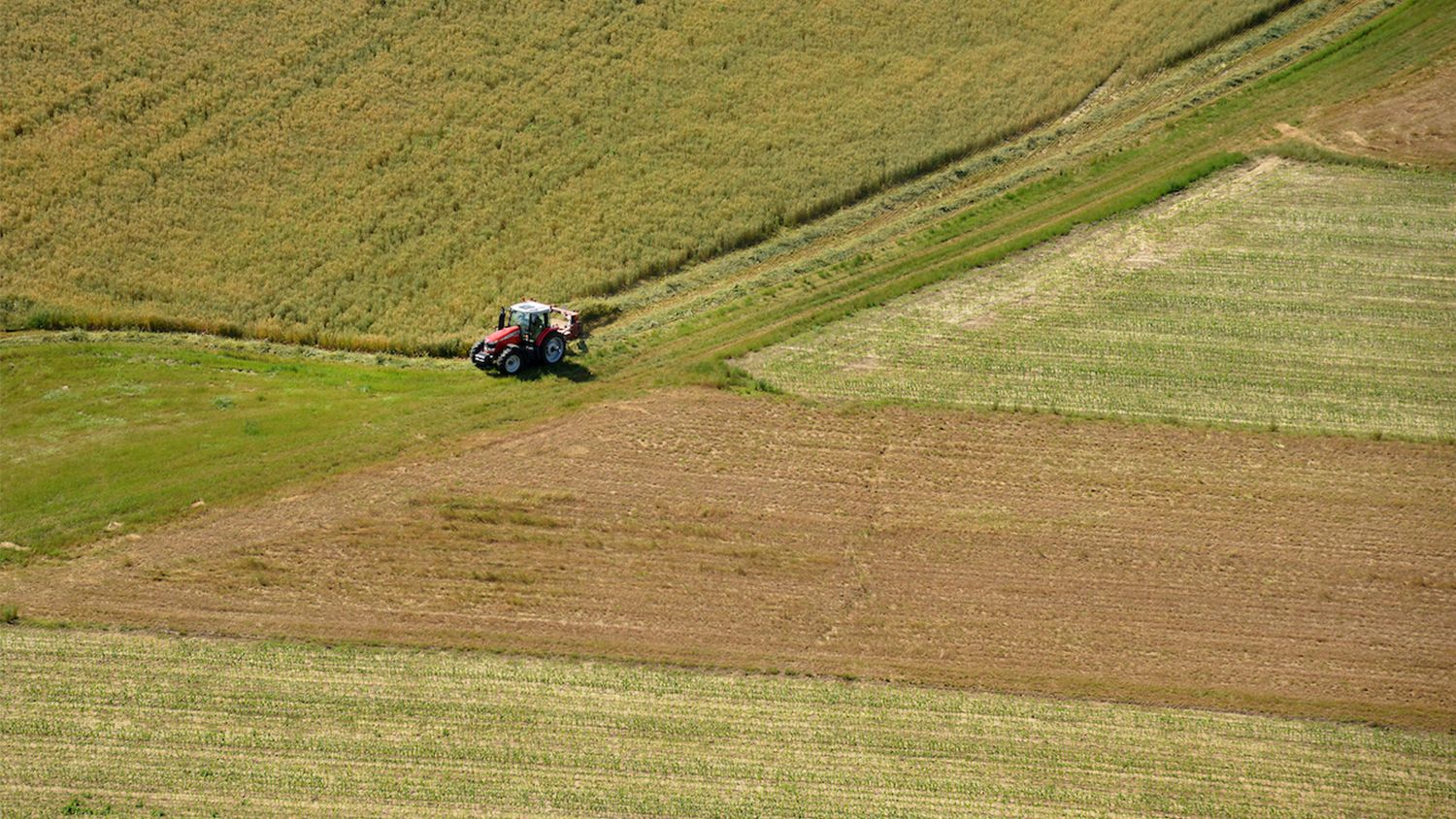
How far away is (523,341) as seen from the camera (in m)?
37.7

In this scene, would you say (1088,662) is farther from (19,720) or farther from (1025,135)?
(1025,135)

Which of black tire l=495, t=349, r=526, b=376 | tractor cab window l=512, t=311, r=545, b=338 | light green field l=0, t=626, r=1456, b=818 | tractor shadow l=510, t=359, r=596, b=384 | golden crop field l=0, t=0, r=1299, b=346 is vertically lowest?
light green field l=0, t=626, r=1456, b=818

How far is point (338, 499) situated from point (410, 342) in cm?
842

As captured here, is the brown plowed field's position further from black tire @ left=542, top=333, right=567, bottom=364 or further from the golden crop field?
the golden crop field

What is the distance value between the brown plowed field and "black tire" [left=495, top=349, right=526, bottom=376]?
11.2 ft

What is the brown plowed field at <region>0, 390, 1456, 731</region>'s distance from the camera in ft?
94.0

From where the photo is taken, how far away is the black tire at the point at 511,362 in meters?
37.5

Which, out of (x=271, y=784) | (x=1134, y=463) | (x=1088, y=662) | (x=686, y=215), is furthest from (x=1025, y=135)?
(x=271, y=784)

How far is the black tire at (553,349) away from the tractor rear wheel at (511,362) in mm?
750

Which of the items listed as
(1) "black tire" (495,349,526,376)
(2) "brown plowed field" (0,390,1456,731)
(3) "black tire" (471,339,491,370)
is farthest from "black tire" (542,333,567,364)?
(2) "brown plowed field" (0,390,1456,731)

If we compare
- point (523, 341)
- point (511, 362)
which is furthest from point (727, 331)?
point (511, 362)

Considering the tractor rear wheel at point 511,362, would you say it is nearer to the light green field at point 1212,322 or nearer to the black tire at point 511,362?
the black tire at point 511,362

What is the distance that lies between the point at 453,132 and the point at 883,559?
25.6 m

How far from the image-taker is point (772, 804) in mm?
25000
